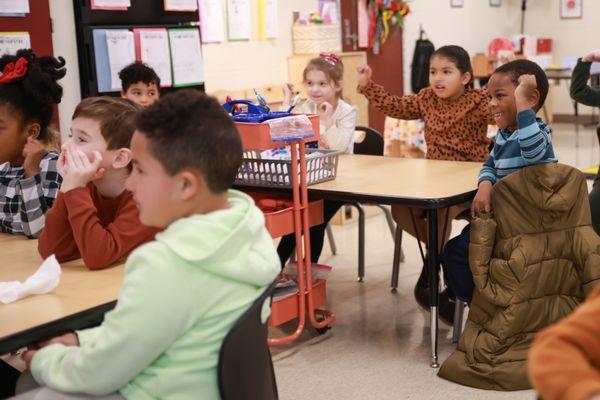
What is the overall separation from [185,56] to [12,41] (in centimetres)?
94

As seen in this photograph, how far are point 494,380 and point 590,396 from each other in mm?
1752

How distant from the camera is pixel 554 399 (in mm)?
957

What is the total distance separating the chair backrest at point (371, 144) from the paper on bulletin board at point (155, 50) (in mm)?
1033

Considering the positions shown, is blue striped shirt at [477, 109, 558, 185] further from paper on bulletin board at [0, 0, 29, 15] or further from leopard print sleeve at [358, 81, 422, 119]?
paper on bulletin board at [0, 0, 29, 15]

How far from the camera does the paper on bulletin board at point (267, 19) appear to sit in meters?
5.38

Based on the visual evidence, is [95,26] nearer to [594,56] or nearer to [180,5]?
[180,5]

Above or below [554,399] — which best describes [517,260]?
below

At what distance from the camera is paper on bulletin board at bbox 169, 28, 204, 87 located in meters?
4.10

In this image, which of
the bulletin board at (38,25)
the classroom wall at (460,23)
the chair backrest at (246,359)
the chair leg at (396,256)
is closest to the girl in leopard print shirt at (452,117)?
the chair leg at (396,256)

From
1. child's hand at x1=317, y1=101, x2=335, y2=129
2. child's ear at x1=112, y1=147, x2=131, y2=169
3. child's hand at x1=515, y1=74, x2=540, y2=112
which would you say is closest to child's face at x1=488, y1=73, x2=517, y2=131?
child's hand at x1=515, y1=74, x2=540, y2=112

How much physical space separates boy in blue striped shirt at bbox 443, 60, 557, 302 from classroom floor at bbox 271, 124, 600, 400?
1.10 feet

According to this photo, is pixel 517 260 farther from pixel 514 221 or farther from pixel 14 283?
pixel 14 283

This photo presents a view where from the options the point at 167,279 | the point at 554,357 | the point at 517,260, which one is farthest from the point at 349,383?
the point at 554,357

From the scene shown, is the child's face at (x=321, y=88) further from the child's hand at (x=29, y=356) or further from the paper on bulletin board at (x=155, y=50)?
the child's hand at (x=29, y=356)
